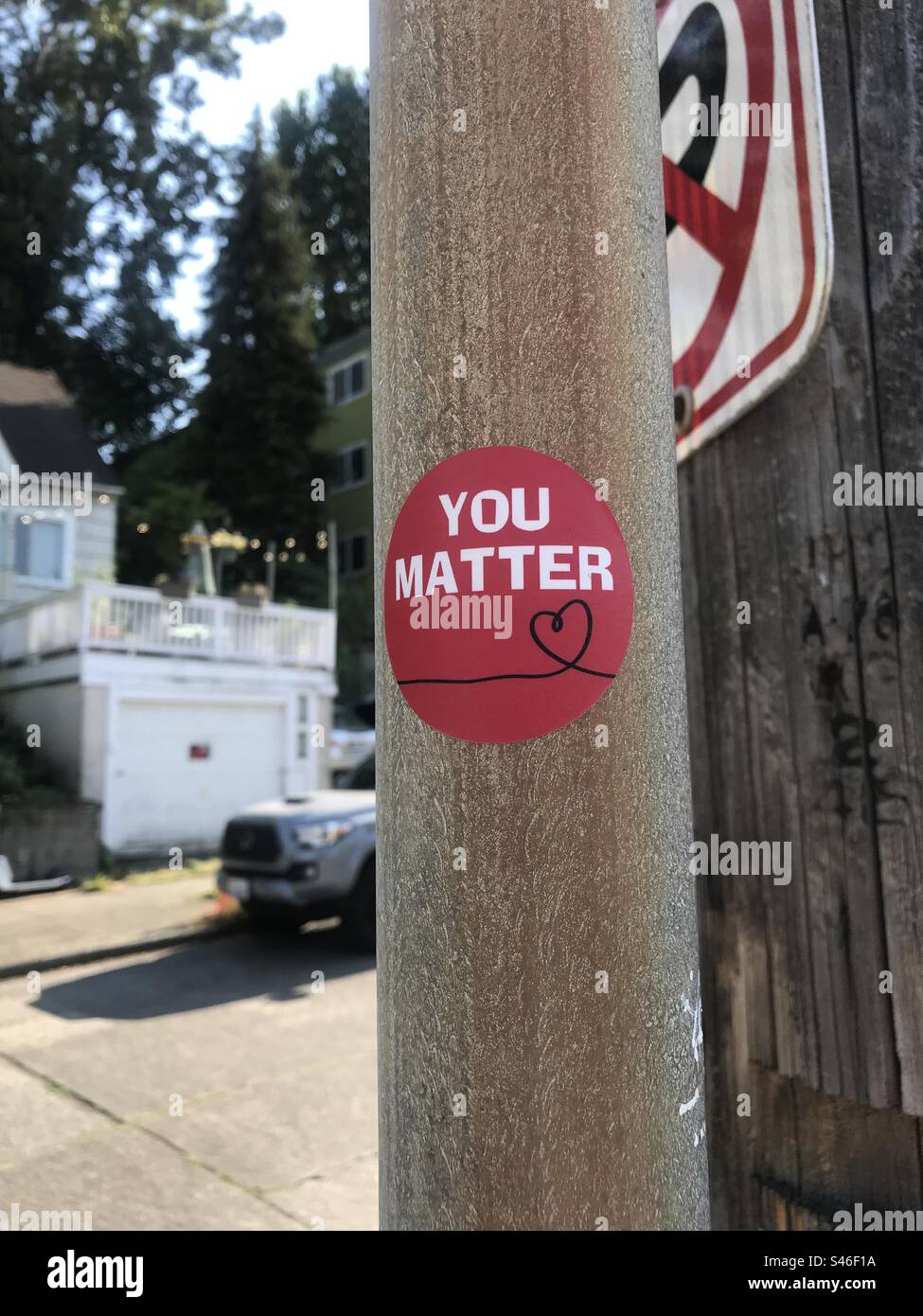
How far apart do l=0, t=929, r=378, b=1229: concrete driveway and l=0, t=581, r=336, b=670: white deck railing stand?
740cm

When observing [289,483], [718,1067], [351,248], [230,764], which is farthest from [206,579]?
[351,248]

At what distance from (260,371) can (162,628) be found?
1504 cm

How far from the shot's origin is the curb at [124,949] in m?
8.64

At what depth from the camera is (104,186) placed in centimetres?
3011

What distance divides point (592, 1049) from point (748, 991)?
1062 mm

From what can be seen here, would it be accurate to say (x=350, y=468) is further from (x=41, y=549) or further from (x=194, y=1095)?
(x=194, y=1095)

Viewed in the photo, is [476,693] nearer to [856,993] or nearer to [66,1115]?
[856,993]

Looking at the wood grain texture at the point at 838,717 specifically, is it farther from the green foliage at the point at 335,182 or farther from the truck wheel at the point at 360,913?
the green foliage at the point at 335,182

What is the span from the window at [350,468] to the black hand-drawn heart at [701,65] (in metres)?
28.7

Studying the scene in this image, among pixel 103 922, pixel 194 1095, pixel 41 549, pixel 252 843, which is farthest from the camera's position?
pixel 41 549

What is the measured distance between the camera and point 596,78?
128 centimetres

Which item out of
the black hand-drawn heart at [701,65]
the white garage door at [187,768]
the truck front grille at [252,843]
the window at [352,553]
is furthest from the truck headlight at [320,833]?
the window at [352,553]

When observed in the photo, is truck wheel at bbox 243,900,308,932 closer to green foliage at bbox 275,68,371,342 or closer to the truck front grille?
the truck front grille

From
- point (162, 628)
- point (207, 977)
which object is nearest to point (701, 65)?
point (207, 977)
